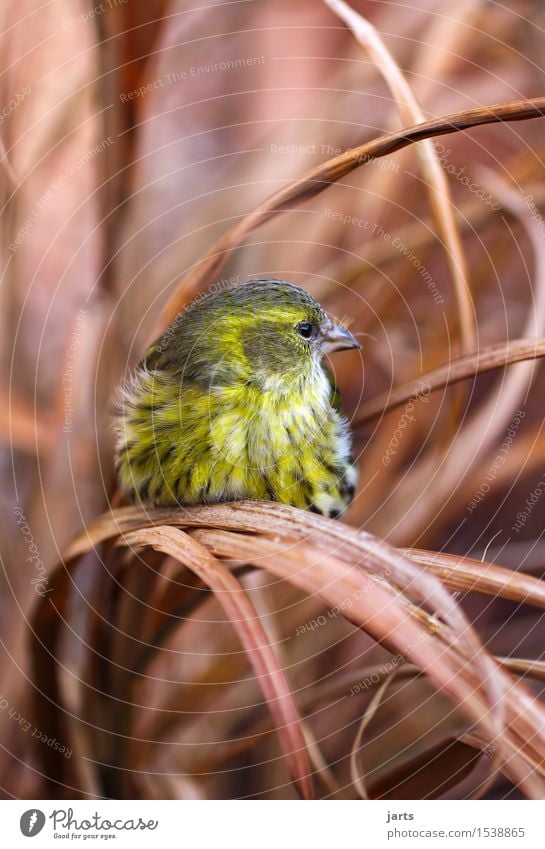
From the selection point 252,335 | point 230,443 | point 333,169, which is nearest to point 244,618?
point 230,443

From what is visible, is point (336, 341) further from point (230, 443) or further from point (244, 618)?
point (244, 618)

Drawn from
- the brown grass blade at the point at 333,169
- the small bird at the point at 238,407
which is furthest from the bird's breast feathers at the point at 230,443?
the brown grass blade at the point at 333,169

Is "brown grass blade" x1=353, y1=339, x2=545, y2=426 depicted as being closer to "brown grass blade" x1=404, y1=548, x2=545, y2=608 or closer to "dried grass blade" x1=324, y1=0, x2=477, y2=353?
"dried grass blade" x1=324, y1=0, x2=477, y2=353

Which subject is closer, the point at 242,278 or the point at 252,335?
the point at 252,335

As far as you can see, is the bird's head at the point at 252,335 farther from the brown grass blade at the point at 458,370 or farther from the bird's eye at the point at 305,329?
the brown grass blade at the point at 458,370

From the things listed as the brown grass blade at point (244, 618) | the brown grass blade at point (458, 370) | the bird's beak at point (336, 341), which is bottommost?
the brown grass blade at point (244, 618)

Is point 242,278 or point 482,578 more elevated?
point 242,278
